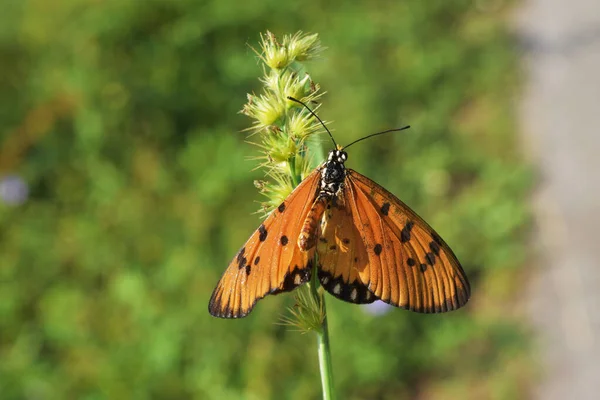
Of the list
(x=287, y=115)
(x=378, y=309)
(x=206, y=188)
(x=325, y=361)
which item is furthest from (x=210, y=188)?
(x=325, y=361)

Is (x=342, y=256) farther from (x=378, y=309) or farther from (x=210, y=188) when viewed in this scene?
(x=210, y=188)

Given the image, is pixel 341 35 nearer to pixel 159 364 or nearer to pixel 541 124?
pixel 541 124

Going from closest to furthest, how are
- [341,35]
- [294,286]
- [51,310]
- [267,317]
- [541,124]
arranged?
1. [294,286]
2. [267,317]
3. [51,310]
4. [541,124]
5. [341,35]

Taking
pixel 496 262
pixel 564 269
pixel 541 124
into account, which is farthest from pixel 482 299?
pixel 541 124

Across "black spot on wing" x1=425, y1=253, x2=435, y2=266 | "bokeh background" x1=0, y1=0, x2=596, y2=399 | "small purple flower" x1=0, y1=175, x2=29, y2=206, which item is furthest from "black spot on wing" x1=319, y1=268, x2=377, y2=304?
"small purple flower" x1=0, y1=175, x2=29, y2=206

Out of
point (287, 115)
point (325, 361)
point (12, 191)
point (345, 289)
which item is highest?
point (12, 191)

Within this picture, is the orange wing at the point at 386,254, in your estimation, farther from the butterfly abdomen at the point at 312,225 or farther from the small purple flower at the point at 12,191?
the small purple flower at the point at 12,191

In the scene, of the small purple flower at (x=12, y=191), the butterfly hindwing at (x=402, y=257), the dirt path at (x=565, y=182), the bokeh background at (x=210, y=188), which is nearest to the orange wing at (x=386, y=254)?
the butterfly hindwing at (x=402, y=257)
